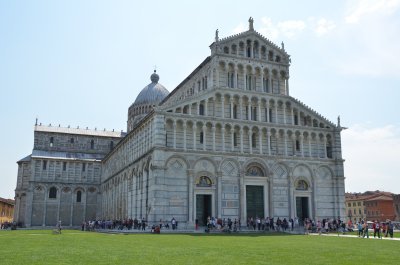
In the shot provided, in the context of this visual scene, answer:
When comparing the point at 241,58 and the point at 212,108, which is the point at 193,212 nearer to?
the point at 212,108

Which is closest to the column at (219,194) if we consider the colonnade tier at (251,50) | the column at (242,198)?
the column at (242,198)

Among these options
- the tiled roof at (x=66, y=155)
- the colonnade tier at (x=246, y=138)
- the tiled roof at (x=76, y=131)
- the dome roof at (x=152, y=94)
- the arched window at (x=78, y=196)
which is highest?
the dome roof at (x=152, y=94)

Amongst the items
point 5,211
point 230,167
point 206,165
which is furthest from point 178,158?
point 5,211

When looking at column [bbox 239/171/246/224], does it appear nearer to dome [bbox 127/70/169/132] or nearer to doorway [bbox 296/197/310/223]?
doorway [bbox 296/197/310/223]

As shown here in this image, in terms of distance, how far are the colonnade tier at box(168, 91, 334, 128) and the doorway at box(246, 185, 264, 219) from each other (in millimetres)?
6881

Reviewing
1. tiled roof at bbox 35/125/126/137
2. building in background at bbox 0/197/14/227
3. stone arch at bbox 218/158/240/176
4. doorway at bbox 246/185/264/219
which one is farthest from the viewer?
building in background at bbox 0/197/14/227

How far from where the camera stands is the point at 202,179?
3812cm

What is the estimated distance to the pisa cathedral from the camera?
122 ft

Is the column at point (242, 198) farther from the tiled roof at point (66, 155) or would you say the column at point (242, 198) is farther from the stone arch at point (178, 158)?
the tiled roof at point (66, 155)

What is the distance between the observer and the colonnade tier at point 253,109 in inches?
1539

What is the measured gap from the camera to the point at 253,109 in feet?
137

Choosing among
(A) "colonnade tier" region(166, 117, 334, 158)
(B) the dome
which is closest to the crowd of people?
(A) "colonnade tier" region(166, 117, 334, 158)

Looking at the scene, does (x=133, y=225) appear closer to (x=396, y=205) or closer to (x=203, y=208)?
(x=203, y=208)

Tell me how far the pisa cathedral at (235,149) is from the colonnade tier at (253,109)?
10 centimetres
